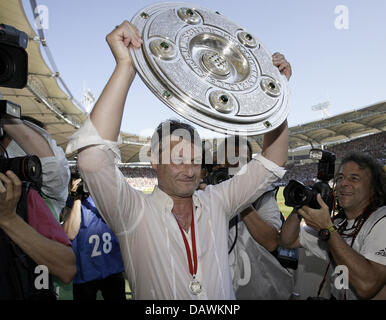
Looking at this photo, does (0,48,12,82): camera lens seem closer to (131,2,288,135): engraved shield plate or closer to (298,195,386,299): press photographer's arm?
(131,2,288,135): engraved shield plate

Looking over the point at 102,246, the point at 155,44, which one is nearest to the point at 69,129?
the point at 102,246

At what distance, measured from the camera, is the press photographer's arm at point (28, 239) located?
3.75ft

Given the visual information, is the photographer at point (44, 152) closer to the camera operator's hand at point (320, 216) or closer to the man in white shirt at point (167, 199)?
the man in white shirt at point (167, 199)

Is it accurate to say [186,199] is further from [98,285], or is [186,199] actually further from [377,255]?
[98,285]

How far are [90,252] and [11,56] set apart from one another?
2.16 m

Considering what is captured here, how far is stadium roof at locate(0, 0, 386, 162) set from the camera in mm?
14320

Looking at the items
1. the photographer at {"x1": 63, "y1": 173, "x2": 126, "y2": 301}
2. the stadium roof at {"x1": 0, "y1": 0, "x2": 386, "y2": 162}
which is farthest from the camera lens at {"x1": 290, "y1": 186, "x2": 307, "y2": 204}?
the stadium roof at {"x1": 0, "y1": 0, "x2": 386, "y2": 162}

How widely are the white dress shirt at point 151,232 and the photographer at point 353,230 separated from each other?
1.57 ft

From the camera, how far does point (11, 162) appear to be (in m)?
1.15

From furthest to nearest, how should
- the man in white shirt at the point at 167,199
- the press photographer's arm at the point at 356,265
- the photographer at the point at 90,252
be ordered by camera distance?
1. the photographer at the point at 90,252
2. the press photographer's arm at the point at 356,265
3. the man in white shirt at the point at 167,199

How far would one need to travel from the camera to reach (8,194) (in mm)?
1146

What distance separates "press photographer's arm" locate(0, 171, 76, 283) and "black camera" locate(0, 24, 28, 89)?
35 centimetres

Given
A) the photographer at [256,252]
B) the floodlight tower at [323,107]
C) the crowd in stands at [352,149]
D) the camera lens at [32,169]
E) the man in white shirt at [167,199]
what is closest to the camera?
the camera lens at [32,169]

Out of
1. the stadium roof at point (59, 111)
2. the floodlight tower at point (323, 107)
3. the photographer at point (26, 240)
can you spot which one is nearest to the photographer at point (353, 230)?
the photographer at point (26, 240)
